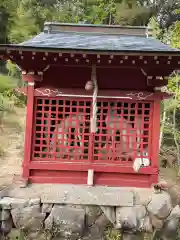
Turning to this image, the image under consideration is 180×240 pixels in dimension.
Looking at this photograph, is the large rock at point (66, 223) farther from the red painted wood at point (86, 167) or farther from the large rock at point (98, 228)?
the red painted wood at point (86, 167)

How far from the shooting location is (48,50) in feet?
16.1

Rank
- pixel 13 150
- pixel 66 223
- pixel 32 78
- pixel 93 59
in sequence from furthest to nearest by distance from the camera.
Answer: pixel 13 150
pixel 32 78
pixel 66 223
pixel 93 59

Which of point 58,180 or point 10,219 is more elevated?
point 58,180

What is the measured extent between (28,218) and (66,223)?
0.68m

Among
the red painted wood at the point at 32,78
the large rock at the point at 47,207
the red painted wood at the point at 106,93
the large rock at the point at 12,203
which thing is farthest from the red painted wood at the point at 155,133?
the large rock at the point at 12,203

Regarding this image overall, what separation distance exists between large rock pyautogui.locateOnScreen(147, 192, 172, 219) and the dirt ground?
92.9 inches

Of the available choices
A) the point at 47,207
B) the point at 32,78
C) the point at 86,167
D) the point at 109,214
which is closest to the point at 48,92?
the point at 32,78

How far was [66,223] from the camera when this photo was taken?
17.4 feet

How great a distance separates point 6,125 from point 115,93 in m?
9.60

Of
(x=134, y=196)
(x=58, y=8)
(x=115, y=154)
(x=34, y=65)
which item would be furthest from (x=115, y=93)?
(x=58, y=8)

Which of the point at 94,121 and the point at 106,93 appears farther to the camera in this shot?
the point at 106,93

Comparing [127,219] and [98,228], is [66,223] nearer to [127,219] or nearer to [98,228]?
[98,228]

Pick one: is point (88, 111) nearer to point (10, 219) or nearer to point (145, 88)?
point (145, 88)

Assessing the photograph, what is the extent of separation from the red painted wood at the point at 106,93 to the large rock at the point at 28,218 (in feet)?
7.01
